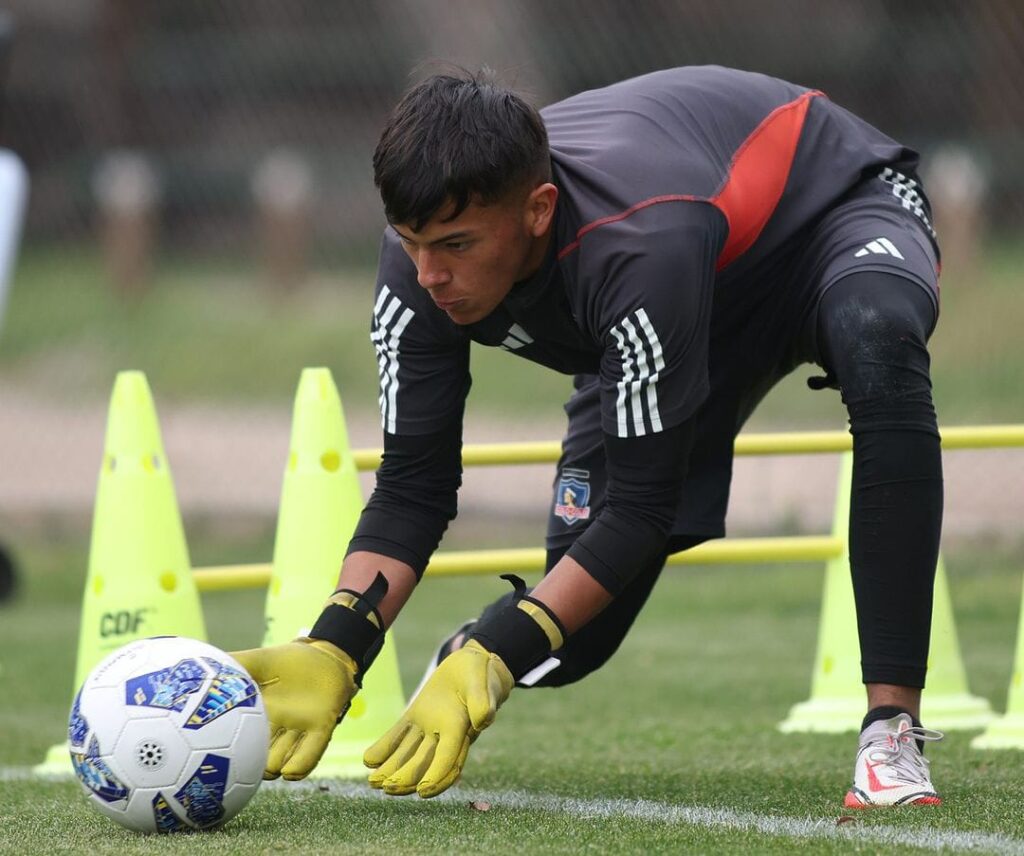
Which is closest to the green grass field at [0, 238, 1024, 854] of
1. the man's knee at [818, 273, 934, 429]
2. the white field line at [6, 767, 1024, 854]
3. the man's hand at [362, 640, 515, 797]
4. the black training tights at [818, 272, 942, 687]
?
the white field line at [6, 767, 1024, 854]

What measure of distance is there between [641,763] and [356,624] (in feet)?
3.93

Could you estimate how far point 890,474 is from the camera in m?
3.37

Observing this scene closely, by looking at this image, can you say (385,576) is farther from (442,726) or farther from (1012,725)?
(1012,725)

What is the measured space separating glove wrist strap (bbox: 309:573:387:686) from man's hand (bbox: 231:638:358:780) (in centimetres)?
5

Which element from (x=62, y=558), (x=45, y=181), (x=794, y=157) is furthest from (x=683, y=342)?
(x=45, y=181)

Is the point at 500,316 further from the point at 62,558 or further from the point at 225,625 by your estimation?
the point at 62,558

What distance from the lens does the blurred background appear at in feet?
34.9

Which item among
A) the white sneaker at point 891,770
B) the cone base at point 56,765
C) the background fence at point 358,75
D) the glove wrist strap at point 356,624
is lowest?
the cone base at point 56,765

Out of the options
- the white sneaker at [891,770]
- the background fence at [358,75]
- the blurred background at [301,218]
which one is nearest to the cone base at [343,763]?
the white sneaker at [891,770]

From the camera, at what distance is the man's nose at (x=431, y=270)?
10.5 feet

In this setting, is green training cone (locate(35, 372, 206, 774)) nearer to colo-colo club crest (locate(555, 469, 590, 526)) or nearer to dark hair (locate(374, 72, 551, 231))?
colo-colo club crest (locate(555, 469, 590, 526))

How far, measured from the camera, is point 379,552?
371 cm

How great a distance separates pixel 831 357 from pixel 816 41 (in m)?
9.83

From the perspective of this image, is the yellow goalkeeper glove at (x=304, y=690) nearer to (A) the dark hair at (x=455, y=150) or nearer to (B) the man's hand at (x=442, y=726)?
(B) the man's hand at (x=442, y=726)
